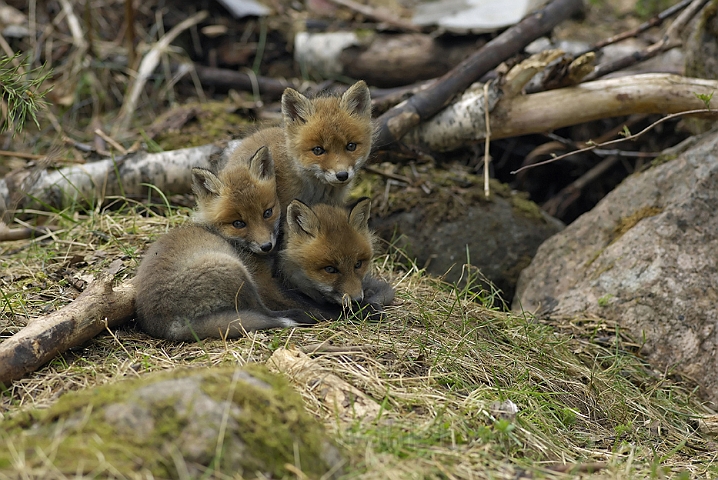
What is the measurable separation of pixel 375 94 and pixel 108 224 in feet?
11.8

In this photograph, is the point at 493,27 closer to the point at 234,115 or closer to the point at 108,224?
the point at 234,115

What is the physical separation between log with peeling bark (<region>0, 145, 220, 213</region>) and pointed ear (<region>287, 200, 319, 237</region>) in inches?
95.1

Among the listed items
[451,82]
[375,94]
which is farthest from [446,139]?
[375,94]

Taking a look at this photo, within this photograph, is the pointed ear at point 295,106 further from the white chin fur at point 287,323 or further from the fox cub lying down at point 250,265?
the white chin fur at point 287,323

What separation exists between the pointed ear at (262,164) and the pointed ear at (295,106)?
1.55 ft

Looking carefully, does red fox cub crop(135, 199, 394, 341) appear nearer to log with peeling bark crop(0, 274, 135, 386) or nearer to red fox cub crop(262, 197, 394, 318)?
red fox cub crop(262, 197, 394, 318)

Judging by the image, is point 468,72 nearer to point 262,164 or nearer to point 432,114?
point 432,114

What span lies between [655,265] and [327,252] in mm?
2895

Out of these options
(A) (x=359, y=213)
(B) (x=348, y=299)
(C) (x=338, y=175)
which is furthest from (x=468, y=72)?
(B) (x=348, y=299)

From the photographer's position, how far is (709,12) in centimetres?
655

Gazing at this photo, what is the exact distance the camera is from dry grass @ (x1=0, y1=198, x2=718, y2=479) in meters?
3.21

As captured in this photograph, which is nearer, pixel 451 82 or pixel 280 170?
pixel 280 170

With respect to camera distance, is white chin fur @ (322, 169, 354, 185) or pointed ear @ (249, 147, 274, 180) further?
white chin fur @ (322, 169, 354, 185)

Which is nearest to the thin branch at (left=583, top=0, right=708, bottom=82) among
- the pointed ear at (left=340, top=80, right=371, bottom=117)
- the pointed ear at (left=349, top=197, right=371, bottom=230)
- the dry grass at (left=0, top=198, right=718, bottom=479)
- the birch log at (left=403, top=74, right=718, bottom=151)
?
the birch log at (left=403, top=74, right=718, bottom=151)
